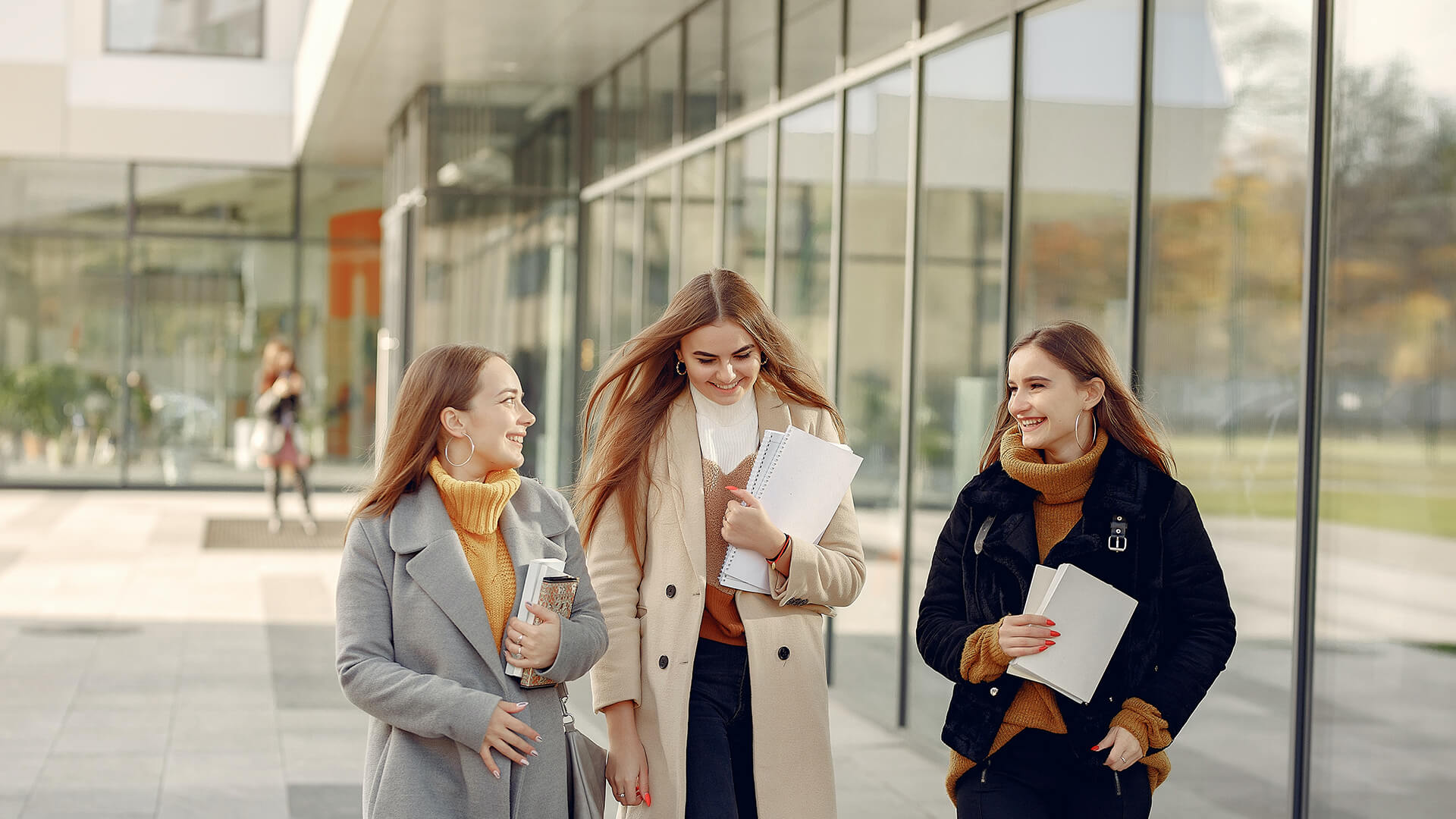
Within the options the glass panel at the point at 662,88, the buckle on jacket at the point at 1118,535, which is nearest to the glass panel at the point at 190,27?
the glass panel at the point at 662,88

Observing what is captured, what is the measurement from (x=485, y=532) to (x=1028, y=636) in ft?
3.44

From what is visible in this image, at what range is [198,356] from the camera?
20.7 m

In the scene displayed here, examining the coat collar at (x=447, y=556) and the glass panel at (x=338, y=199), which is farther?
the glass panel at (x=338, y=199)

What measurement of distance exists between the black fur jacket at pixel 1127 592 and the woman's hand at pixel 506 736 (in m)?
0.81

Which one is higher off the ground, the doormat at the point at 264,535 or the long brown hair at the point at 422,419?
the long brown hair at the point at 422,419

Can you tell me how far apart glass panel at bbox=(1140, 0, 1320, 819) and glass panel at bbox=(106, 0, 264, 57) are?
1695 cm

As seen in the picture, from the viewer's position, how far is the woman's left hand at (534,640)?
2.78 metres

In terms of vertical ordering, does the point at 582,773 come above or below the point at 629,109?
below

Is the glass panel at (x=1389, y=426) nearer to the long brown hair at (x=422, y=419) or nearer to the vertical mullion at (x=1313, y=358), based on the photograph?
the vertical mullion at (x=1313, y=358)

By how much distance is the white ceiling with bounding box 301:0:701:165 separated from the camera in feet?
34.7

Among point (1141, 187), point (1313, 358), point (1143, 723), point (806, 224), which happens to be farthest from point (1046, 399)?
point (806, 224)

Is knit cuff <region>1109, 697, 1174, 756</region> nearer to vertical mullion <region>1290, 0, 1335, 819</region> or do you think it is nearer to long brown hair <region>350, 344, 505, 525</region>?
long brown hair <region>350, 344, 505, 525</region>

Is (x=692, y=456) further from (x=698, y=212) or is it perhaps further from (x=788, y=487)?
(x=698, y=212)

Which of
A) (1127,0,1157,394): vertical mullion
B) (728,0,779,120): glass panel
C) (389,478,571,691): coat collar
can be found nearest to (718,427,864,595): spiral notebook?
(389,478,571,691): coat collar
